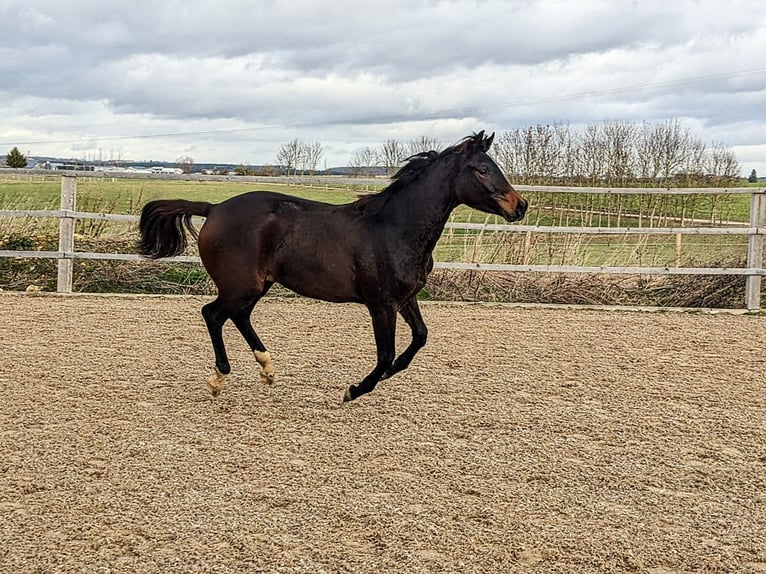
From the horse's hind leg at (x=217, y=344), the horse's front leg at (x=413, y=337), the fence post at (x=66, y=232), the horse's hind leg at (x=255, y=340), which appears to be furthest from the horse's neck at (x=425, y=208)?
the fence post at (x=66, y=232)

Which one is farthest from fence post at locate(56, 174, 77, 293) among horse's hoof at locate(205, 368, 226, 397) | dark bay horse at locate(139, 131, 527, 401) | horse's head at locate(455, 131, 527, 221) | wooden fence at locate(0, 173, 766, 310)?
horse's head at locate(455, 131, 527, 221)

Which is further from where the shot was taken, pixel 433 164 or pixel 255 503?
pixel 433 164

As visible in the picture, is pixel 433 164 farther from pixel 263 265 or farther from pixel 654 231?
pixel 654 231

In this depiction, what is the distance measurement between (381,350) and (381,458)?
108 centimetres

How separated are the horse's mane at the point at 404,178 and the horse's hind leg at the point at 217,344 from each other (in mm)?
1128

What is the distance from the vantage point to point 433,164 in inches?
194

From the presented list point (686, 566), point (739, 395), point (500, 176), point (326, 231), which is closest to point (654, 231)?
point (739, 395)

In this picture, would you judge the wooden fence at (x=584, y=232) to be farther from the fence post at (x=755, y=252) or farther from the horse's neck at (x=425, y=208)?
the horse's neck at (x=425, y=208)

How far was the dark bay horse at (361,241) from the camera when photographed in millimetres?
4715

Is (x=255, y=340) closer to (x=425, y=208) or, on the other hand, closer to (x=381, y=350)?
(x=381, y=350)

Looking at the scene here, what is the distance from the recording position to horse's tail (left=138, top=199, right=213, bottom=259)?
5273mm

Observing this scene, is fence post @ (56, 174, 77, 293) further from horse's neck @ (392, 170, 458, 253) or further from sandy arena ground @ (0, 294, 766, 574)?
horse's neck @ (392, 170, 458, 253)

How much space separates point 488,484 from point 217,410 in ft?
6.14

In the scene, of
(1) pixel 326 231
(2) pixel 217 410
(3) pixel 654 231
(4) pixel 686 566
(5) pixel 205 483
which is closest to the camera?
(4) pixel 686 566
